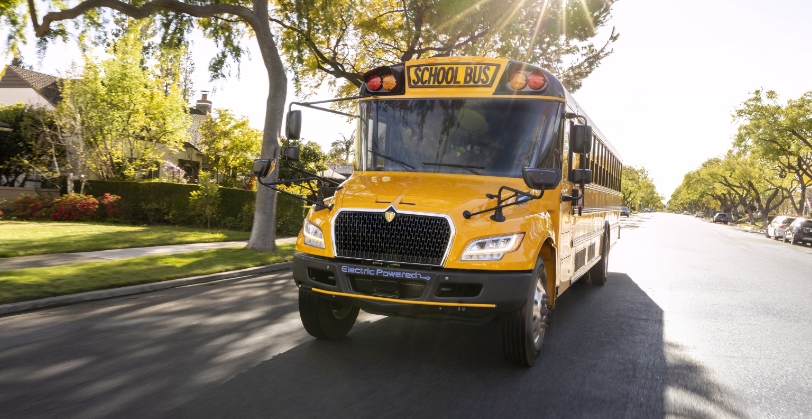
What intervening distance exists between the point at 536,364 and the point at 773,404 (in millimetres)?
1877

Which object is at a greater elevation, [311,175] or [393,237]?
[311,175]

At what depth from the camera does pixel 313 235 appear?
564cm

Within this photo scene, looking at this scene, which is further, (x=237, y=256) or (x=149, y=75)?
(x=149, y=75)

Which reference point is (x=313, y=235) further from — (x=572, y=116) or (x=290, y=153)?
(x=572, y=116)

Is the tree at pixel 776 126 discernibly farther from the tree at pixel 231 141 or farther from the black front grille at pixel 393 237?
the black front grille at pixel 393 237

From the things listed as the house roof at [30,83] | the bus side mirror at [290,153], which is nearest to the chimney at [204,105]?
the house roof at [30,83]

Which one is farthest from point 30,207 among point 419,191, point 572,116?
point 572,116

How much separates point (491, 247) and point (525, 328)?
841mm

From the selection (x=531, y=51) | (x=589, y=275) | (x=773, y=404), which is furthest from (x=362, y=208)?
(x=531, y=51)

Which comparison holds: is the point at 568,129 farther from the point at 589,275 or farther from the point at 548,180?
the point at 589,275

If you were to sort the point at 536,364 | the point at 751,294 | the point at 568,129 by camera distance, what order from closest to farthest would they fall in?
the point at 536,364 → the point at 568,129 → the point at 751,294

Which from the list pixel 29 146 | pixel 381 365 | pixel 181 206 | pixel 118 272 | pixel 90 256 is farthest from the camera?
pixel 29 146

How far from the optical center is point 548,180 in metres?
5.27

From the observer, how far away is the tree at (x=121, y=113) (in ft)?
80.8
